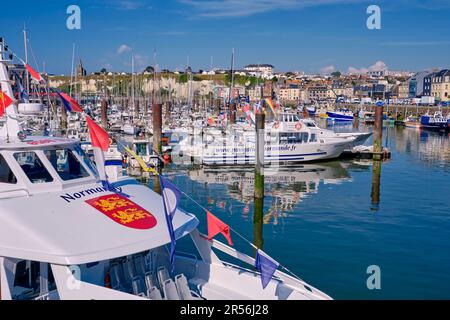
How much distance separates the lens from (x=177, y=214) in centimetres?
1061

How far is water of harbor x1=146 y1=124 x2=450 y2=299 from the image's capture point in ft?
53.0

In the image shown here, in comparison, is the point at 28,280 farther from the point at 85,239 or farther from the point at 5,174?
the point at 5,174

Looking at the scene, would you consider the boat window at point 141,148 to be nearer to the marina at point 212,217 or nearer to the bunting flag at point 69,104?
the marina at point 212,217

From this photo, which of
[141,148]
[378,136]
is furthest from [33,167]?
[378,136]

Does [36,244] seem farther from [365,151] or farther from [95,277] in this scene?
[365,151]

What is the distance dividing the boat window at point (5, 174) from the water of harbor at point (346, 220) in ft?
32.9

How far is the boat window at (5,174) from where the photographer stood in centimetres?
948

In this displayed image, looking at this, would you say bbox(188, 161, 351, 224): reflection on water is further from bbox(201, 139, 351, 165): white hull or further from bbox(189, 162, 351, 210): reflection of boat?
bbox(201, 139, 351, 165): white hull

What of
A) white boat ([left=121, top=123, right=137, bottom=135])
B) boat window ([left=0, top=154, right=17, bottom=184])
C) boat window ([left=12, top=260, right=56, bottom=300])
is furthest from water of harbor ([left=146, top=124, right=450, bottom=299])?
white boat ([left=121, top=123, right=137, bottom=135])

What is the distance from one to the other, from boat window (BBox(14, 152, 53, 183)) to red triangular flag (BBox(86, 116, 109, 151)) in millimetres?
1202

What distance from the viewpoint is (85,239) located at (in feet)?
27.4

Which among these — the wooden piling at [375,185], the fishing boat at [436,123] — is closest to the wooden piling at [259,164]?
the wooden piling at [375,185]

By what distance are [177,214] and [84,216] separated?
2318 mm

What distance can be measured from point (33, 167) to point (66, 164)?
87 centimetres
